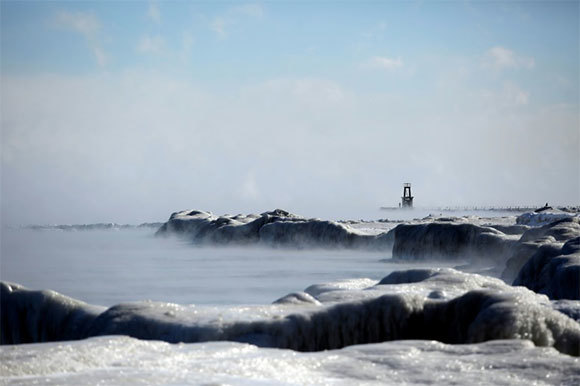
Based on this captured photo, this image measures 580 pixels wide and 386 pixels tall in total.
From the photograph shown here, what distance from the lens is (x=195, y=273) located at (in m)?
35.0

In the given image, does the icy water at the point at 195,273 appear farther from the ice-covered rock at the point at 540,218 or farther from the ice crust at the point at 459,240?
the ice-covered rock at the point at 540,218

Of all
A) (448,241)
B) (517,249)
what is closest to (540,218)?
(448,241)

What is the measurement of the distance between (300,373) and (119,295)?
66.7 feet

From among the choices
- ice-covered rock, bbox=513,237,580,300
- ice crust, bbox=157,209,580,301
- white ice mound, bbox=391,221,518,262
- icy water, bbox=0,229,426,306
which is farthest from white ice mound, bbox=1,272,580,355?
white ice mound, bbox=391,221,518,262

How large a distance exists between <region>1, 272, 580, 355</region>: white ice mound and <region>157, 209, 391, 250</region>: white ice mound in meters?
32.4

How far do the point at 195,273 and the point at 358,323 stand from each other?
2512cm

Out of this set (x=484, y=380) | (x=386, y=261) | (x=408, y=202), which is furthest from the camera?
(x=408, y=202)

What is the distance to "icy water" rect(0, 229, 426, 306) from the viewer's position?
2627 cm

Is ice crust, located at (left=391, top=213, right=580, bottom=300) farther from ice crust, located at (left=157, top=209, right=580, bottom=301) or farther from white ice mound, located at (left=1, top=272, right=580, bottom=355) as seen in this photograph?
white ice mound, located at (left=1, top=272, right=580, bottom=355)

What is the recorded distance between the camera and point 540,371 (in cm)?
719

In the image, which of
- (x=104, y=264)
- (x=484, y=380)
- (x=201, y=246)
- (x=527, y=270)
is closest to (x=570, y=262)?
(x=527, y=270)

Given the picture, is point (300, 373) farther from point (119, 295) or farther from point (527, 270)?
point (119, 295)

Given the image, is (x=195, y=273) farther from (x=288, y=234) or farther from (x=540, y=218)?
(x=540, y=218)

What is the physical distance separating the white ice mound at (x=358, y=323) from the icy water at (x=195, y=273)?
39.9 feet
